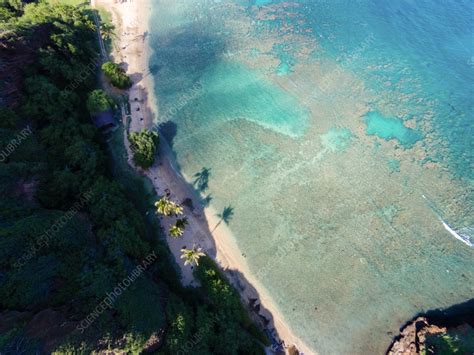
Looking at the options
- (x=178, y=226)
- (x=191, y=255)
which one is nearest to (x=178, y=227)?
(x=178, y=226)

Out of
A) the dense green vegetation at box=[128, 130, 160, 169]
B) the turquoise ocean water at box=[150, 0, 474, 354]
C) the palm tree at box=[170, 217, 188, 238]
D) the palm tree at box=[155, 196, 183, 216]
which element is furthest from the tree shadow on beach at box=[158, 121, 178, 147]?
the palm tree at box=[170, 217, 188, 238]

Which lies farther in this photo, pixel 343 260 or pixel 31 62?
pixel 31 62

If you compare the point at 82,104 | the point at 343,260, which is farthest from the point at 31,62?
the point at 343,260

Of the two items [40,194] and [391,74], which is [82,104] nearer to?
[40,194]

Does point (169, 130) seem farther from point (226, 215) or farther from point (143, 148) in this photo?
point (226, 215)

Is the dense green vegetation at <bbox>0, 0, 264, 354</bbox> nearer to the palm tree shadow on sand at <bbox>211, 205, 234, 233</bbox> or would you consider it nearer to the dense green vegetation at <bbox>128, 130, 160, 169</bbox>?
the dense green vegetation at <bbox>128, 130, 160, 169</bbox>

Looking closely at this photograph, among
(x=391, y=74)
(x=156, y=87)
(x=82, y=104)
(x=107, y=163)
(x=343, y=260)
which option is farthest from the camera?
(x=391, y=74)

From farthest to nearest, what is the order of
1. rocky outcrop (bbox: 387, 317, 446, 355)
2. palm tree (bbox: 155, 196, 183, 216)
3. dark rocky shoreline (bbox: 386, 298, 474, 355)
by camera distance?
palm tree (bbox: 155, 196, 183, 216), rocky outcrop (bbox: 387, 317, 446, 355), dark rocky shoreline (bbox: 386, 298, 474, 355)

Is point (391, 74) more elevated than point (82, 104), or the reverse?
point (82, 104)

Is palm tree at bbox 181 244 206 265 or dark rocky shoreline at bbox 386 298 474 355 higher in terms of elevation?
palm tree at bbox 181 244 206 265
